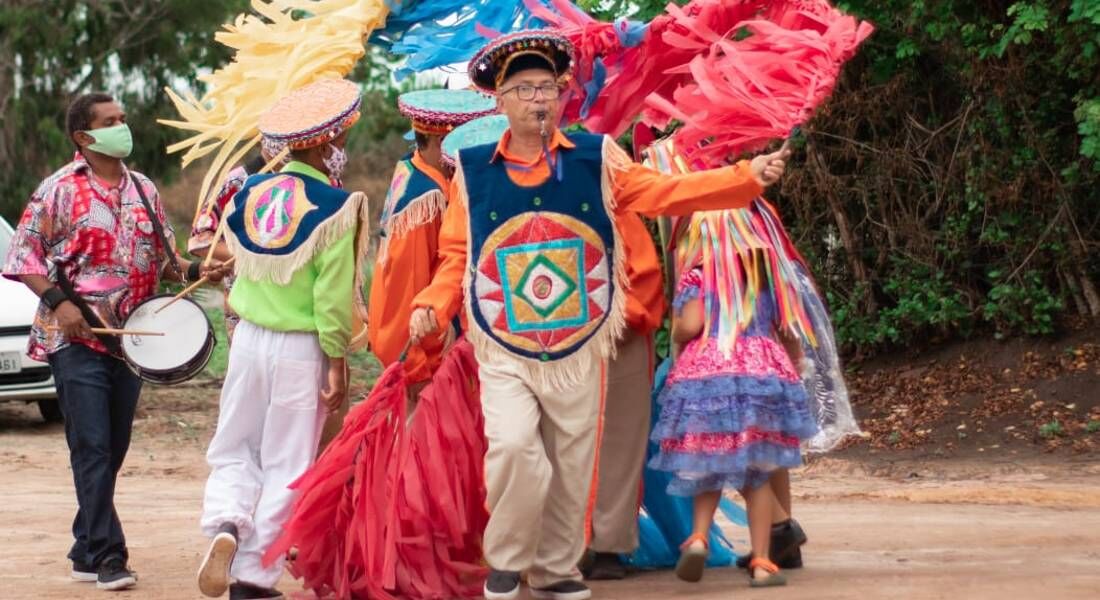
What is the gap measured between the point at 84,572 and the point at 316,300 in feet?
5.43

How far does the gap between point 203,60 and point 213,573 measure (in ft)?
63.1

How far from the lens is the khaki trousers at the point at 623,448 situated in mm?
6660

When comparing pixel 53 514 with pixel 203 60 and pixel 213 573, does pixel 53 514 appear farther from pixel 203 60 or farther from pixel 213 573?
pixel 203 60

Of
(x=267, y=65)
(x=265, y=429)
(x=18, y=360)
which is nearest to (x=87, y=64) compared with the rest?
(x=18, y=360)

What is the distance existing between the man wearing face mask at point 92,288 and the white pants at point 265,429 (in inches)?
29.5

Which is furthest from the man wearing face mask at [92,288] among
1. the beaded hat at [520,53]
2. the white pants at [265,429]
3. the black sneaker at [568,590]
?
the black sneaker at [568,590]

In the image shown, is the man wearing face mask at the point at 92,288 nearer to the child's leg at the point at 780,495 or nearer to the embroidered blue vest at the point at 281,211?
the embroidered blue vest at the point at 281,211

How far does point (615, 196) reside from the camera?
625 centimetres

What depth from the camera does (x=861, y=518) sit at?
848 cm

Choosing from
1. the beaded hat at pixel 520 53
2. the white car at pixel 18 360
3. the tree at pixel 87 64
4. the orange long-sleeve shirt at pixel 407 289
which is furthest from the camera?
the tree at pixel 87 64

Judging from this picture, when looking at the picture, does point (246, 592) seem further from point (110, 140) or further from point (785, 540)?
point (785, 540)

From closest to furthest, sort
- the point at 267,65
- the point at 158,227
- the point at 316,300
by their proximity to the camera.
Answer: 1. the point at 316,300
2. the point at 158,227
3. the point at 267,65

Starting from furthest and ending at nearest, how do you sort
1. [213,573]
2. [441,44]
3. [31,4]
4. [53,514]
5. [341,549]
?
1. [31,4]
2. [53,514]
3. [441,44]
4. [341,549]
5. [213,573]

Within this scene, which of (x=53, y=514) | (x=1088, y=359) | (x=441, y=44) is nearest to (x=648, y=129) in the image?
(x=441, y=44)
